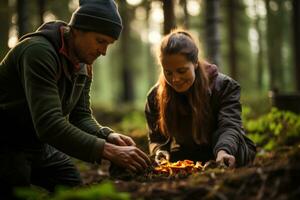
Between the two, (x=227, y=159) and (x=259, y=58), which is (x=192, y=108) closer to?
(x=227, y=159)

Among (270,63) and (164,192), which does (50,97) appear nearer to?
(164,192)

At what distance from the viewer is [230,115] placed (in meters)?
5.27

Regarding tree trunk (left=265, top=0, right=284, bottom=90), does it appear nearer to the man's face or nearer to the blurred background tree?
the blurred background tree

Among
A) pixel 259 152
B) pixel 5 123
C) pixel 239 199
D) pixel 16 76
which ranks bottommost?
pixel 259 152

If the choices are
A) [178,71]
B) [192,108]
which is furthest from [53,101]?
[192,108]

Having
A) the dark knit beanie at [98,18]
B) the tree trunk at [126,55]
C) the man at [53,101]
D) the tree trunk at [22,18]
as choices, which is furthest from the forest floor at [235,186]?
the tree trunk at [126,55]

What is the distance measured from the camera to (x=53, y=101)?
13.0 feet

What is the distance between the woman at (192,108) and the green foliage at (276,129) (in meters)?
2.14

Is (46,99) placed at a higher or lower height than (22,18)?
lower

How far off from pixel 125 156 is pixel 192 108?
5.23 feet

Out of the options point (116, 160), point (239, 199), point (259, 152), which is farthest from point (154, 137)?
point (239, 199)

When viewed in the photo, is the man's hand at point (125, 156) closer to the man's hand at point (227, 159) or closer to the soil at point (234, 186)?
the soil at point (234, 186)

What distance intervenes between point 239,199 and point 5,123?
2575mm

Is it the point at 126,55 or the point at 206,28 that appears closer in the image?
the point at 206,28
